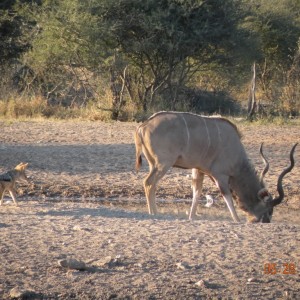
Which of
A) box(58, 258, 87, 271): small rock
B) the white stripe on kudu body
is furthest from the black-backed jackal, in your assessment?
box(58, 258, 87, 271): small rock

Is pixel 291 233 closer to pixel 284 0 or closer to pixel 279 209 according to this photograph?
pixel 279 209

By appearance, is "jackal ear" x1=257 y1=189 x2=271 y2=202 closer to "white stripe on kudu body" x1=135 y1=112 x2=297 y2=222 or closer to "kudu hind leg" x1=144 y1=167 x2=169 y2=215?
"white stripe on kudu body" x1=135 y1=112 x2=297 y2=222

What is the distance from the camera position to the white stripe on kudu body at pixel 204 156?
9570 millimetres

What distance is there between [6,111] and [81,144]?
16.7 feet

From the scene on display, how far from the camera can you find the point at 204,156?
32.0 ft

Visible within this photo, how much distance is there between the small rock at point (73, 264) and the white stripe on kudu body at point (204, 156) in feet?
11.6

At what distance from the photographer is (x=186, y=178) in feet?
39.6

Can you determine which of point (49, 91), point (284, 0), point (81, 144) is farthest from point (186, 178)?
point (284, 0)

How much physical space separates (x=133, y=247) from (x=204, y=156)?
3.34m

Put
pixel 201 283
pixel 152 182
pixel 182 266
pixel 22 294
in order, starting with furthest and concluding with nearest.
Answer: pixel 152 182 < pixel 182 266 < pixel 201 283 < pixel 22 294

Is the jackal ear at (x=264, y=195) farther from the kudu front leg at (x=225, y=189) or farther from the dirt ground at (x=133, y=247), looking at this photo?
the dirt ground at (x=133, y=247)

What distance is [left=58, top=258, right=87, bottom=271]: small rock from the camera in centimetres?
589

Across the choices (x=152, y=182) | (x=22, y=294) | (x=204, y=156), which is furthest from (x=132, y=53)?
(x=22, y=294)

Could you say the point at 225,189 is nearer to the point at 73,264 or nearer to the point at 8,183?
the point at 8,183
